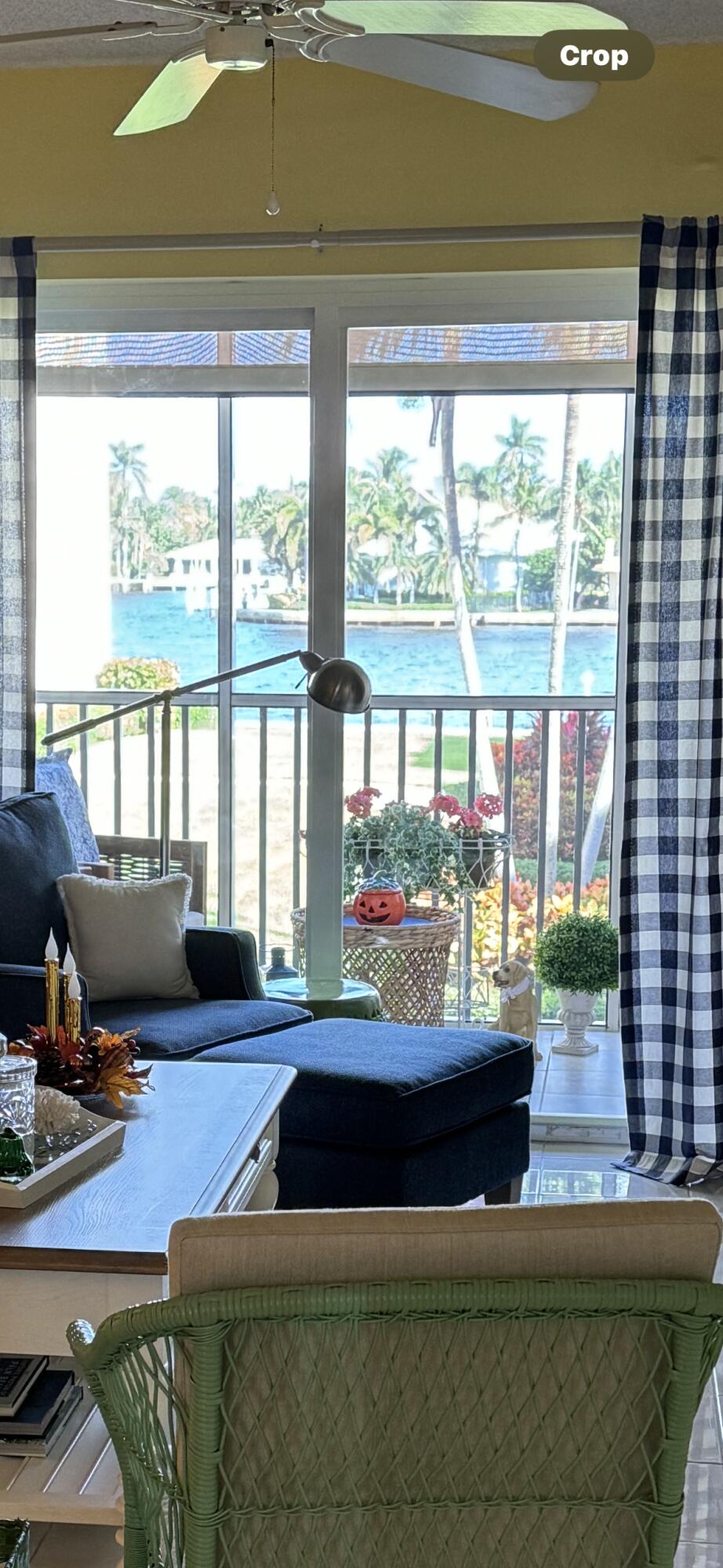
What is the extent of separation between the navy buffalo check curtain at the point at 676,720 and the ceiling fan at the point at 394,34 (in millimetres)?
1334

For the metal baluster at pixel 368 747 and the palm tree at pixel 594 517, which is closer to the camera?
the palm tree at pixel 594 517

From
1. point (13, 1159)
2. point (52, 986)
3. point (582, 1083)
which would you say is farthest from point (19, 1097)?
point (582, 1083)

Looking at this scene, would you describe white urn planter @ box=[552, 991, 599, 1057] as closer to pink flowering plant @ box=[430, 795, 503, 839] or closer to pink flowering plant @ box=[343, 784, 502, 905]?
pink flowering plant @ box=[343, 784, 502, 905]

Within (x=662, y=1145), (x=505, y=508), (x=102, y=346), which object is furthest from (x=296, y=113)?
(x=662, y=1145)

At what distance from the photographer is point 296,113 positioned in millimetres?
3873

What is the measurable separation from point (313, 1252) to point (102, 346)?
3448 millimetres

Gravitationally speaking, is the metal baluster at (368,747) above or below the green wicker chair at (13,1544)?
above

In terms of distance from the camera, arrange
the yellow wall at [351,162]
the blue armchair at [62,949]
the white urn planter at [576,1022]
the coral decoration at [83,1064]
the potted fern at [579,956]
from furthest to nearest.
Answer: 1. the white urn planter at [576,1022]
2. the potted fern at [579,956]
3. the yellow wall at [351,162]
4. the blue armchair at [62,949]
5. the coral decoration at [83,1064]

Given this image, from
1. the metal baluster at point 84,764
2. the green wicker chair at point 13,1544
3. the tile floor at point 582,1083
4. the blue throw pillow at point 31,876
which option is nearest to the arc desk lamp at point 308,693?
the blue throw pillow at point 31,876

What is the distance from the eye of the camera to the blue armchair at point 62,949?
318 centimetres

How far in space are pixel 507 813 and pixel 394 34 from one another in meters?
2.52

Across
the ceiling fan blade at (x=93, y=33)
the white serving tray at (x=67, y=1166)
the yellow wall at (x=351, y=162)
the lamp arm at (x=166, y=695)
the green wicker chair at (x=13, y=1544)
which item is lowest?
the green wicker chair at (x=13, y=1544)

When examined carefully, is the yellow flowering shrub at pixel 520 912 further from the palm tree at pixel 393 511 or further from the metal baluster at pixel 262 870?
the palm tree at pixel 393 511

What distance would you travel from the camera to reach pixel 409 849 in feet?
13.9
